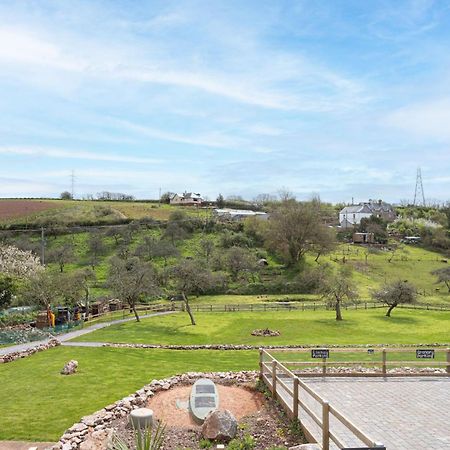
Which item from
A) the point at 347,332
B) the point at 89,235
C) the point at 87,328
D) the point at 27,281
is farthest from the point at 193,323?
the point at 89,235

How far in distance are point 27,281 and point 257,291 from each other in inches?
1139

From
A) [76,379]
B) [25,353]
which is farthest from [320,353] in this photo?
[25,353]

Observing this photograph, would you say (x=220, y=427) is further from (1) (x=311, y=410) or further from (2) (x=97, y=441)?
(2) (x=97, y=441)

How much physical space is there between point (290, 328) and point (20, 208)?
252 ft

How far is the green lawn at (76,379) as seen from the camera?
14.6 meters

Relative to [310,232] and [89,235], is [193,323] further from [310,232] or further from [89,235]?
[89,235]

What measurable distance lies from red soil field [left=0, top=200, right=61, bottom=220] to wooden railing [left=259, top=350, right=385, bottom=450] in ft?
281

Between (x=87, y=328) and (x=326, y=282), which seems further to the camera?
(x=326, y=282)

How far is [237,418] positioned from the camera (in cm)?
1390

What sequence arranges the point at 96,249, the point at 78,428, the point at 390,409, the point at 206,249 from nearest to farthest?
the point at 78,428 → the point at 390,409 → the point at 206,249 → the point at 96,249

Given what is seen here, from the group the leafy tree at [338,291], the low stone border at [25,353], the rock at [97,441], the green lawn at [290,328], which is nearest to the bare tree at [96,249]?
the green lawn at [290,328]

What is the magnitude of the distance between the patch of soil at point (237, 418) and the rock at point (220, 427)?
344 millimetres

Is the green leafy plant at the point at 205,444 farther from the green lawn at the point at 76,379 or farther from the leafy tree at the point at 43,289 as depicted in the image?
the leafy tree at the point at 43,289

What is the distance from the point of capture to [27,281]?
41.5 meters
